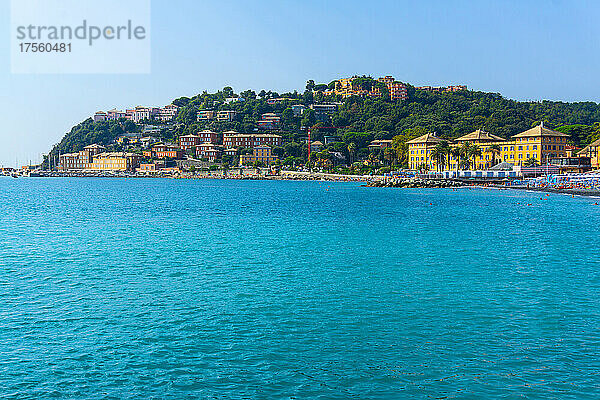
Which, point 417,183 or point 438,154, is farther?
point 438,154

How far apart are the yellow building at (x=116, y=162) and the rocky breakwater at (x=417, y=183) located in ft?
328

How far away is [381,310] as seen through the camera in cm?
1356

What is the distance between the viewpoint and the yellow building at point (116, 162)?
168 metres

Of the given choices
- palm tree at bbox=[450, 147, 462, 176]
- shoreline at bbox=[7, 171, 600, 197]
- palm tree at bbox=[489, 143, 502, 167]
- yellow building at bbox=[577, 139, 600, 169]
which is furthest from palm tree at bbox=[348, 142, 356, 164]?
yellow building at bbox=[577, 139, 600, 169]

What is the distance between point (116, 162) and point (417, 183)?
113 m

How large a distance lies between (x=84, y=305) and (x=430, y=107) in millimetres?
151636

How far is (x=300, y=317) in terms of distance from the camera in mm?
12992

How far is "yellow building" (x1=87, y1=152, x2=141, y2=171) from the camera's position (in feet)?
551

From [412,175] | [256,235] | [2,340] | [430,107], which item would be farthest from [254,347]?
[430,107]

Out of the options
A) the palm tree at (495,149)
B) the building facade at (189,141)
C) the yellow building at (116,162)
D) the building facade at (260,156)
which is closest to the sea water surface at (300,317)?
the palm tree at (495,149)

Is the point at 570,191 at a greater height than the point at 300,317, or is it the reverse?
the point at 570,191

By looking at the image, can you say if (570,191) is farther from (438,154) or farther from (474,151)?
(438,154)

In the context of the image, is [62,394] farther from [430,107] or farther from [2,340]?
[430,107]

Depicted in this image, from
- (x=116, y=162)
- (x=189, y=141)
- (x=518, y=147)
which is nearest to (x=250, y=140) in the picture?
(x=189, y=141)
